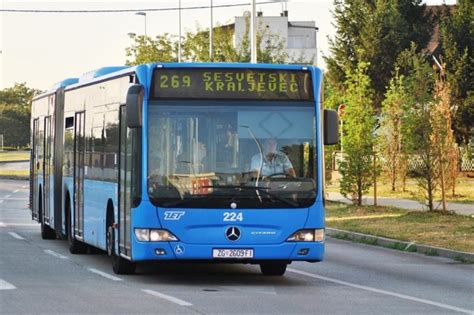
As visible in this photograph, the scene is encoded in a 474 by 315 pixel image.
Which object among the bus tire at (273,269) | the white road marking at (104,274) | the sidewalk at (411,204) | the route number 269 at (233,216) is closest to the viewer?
the route number 269 at (233,216)

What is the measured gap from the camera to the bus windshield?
1748 centimetres

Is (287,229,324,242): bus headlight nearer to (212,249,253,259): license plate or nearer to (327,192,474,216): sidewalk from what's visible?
(212,249,253,259): license plate

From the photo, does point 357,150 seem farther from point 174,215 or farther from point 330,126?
point 174,215

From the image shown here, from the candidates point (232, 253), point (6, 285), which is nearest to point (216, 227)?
point (232, 253)

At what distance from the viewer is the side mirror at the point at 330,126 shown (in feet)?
59.2

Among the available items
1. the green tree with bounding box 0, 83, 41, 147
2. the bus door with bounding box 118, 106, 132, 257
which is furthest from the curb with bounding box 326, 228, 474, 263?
the green tree with bounding box 0, 83, 41, 147

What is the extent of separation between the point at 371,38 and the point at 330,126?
185ft

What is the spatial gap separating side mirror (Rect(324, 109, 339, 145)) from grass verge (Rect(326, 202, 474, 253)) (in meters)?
6.97

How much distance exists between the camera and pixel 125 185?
18516mm

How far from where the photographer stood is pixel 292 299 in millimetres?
15773

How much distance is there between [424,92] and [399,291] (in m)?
19.1

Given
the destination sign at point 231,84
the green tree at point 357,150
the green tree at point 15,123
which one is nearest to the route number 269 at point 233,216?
the destination sign at point 231,84

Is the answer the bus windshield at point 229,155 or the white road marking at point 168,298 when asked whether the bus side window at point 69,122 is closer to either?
the bus windshield at point 229,155

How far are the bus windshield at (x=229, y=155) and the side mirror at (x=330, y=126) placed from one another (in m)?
0.24
